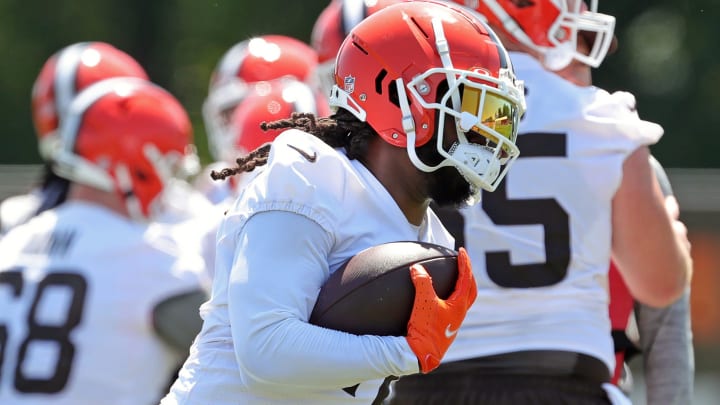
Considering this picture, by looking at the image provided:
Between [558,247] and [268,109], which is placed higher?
[558,247]

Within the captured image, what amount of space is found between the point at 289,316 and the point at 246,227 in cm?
20

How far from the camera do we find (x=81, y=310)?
15.4 feet

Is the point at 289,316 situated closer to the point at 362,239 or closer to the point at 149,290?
the point at 362,239

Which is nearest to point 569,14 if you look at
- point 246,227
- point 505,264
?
point 505,264

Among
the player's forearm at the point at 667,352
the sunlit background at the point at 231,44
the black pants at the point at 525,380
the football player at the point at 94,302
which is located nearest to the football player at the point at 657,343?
the player's forearm at the point at 667,352

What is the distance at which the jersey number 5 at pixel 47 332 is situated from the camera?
15.4ft

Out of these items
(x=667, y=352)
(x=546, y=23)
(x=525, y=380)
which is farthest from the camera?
(x=667, y=352)

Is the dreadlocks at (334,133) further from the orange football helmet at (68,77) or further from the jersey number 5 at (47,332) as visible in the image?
the orange football helmet at (68,77)

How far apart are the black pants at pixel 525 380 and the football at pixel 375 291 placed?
1080 millimetres

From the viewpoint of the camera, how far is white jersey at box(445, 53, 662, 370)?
Result: 375 centimetres

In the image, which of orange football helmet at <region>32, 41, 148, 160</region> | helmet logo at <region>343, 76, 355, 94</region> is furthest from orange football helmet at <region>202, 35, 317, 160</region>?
helmet logo at <region>343, 76, 355, 94</region>

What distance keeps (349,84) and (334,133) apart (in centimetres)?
11

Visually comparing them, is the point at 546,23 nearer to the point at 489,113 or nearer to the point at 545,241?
the point at 545,241

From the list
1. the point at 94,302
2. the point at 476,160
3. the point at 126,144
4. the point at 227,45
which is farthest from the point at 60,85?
the point at 227,45
